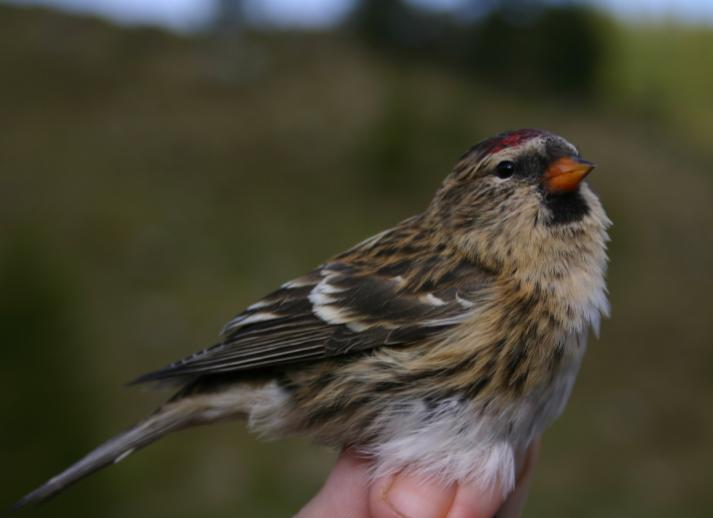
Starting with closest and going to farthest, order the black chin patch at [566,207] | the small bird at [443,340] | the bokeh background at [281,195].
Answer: the small bird at [443,340] → the black chin patch at [566,207] → the bokeh background at [281,195]

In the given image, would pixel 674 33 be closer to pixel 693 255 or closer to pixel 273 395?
pixel 693 255

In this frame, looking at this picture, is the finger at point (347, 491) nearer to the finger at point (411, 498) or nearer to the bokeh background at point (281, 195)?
the finger at point (411, 498)

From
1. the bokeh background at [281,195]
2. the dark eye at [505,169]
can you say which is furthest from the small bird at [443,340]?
the bokeh background at [281,195]

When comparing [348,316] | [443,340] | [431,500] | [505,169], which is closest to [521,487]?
[431,500]

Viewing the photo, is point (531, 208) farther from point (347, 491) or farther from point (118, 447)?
point (118, 447)

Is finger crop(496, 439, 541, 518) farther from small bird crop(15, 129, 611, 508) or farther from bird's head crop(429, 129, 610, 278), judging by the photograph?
bird's head crop(429, 129, 610, 278)

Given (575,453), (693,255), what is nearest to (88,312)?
(575,453)
